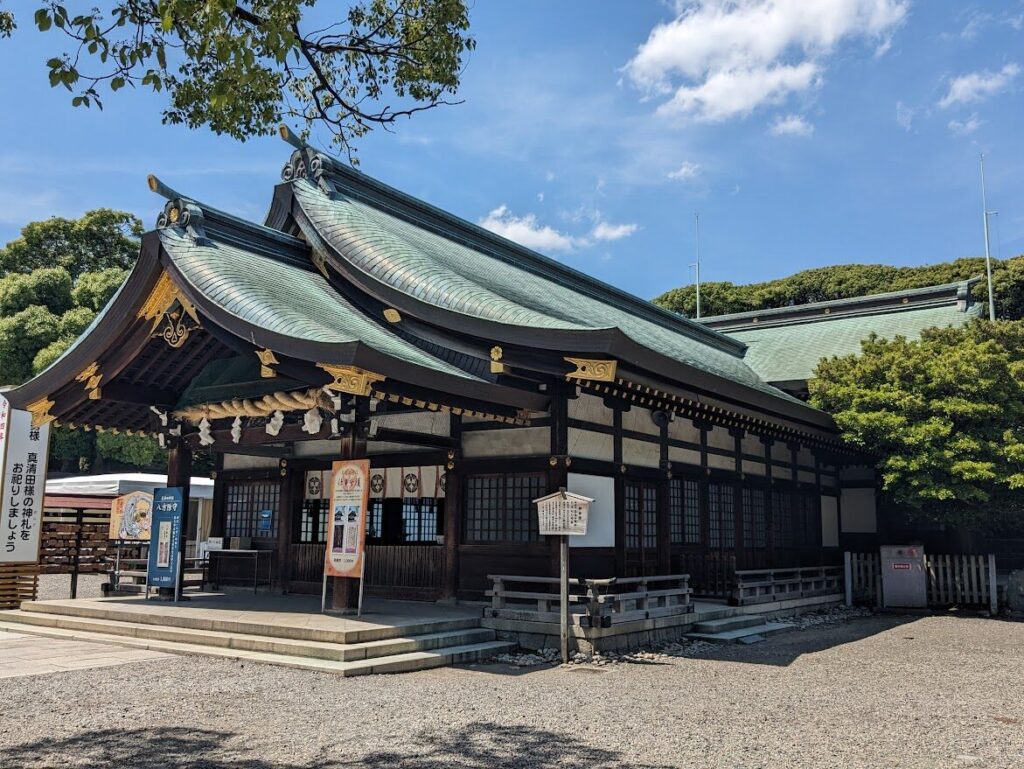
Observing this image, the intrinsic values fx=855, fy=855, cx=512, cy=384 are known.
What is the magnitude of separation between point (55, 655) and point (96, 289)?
31.1m

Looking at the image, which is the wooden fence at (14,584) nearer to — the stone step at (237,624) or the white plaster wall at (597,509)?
the stone step at (237,624)

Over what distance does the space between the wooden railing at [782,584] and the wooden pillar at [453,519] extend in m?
5.11

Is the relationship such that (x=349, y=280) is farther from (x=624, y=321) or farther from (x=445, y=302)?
(x=624, y=321)

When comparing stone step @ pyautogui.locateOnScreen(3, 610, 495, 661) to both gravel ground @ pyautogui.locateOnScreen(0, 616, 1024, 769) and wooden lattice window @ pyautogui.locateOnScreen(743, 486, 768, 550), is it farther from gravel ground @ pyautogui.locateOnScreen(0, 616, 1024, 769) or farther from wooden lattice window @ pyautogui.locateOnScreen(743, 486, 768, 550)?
wooden lattice window @ pyautogui.locateOnScreen(743, 486, 768, 550)

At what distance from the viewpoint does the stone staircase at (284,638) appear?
10086mm

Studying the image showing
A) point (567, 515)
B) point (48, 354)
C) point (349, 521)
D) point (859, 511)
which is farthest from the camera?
point (48, 354)

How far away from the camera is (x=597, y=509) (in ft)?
45.5

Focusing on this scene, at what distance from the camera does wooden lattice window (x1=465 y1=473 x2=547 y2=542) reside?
13609mm

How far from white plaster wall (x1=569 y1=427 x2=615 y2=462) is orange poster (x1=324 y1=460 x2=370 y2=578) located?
11.3 feet

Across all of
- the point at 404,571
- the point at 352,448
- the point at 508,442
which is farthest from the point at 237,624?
the point at 508,442

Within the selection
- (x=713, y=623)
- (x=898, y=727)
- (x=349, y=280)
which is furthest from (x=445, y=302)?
(x=898, y=727)

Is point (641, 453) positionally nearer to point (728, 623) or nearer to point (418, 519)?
point (728, 623)

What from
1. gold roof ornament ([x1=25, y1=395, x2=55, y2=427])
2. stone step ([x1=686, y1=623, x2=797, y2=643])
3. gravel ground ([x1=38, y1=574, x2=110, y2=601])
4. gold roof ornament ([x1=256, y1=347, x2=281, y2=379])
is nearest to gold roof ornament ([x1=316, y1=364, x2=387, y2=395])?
gold roof ornament ([x1=256, y1=347, x2=281, y2=379])

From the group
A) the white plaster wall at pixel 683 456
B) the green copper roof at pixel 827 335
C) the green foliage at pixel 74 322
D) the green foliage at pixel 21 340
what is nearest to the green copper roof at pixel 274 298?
the white plaster wall at pixel 683 456
